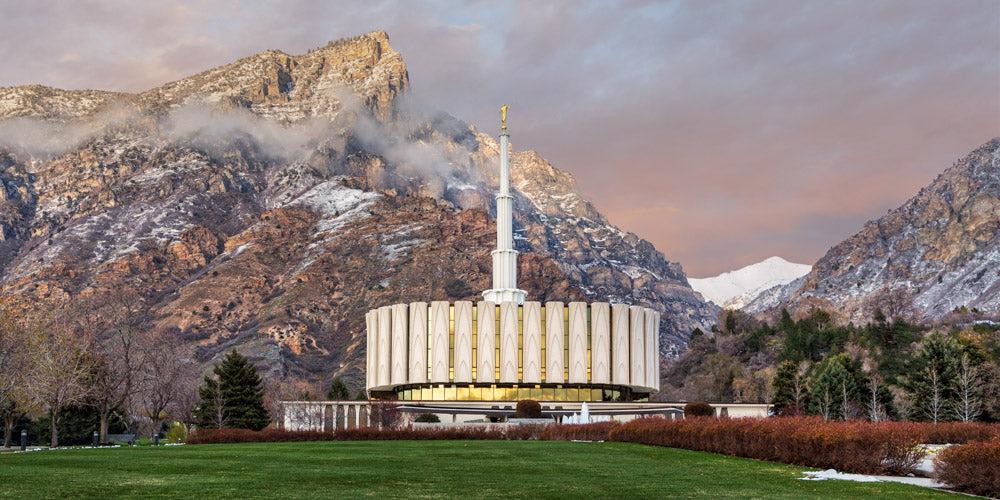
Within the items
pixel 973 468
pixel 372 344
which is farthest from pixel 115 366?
pixel 973 468

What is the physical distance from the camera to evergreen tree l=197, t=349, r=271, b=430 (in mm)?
72312

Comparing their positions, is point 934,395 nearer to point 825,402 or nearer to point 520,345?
point 825,402

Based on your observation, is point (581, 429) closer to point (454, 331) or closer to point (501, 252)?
point (454, 331)

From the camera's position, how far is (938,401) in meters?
57.8

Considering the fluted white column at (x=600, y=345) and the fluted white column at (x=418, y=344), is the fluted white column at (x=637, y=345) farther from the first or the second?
the fluted white column at (x=418, y=344)

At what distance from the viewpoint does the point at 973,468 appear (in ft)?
60.1

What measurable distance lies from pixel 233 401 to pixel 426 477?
186ft

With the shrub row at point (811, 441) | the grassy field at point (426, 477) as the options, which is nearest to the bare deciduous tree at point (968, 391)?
the shrub row at point (811, 441)

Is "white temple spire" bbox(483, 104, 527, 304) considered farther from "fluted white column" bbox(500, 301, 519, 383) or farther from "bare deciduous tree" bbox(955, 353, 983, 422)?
"bare deciduous tree" bbox(955, 353, 983, 422)

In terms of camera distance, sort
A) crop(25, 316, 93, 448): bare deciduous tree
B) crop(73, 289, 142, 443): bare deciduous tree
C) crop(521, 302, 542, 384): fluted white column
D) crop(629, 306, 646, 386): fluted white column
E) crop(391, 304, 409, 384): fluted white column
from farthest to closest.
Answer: crop(391, 304, 409, 384): fluted white column, crop(629, 306, 646, 386): fluted white column, crop(521, 302, 542, 384): fluted white column, crop(73, 289, 142, 443): bare deciduous tree, crop(25, 316, 93, 448): bare deciduous tree

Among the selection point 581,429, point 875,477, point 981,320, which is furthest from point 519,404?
point 981,320

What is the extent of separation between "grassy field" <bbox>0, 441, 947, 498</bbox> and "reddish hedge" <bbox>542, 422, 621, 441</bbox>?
12.1 metres

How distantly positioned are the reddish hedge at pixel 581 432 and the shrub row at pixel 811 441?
839 centimetres

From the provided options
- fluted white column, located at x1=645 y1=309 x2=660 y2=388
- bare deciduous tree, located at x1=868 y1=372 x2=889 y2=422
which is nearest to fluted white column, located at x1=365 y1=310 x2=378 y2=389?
fluted white column, located at x1=645 y1=309 x2=660 y2=388
